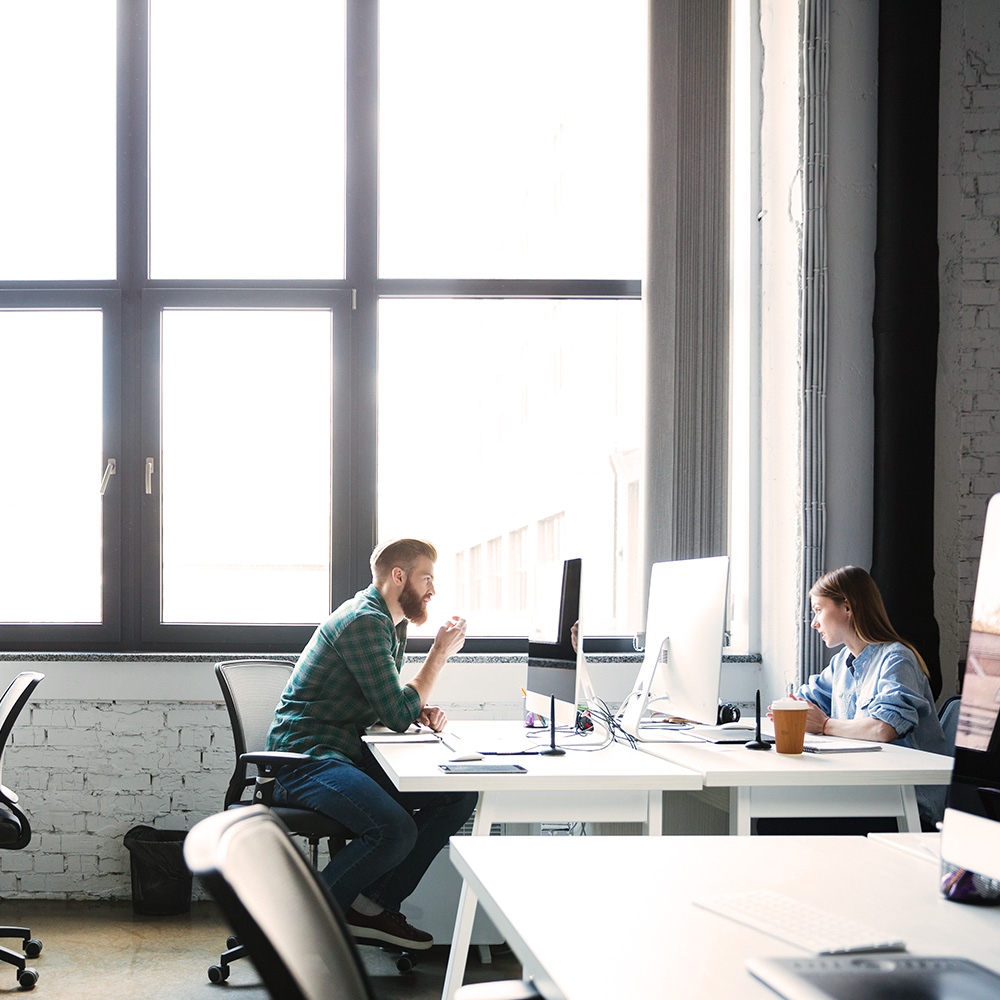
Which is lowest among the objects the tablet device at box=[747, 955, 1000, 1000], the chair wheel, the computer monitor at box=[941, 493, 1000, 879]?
the chair wheel

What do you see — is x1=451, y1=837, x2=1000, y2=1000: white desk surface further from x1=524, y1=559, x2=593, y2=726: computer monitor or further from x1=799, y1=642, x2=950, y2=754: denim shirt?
x1=799, y1=642, x2=950, y2=754: denim shirt

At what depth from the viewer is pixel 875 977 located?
3.26ft

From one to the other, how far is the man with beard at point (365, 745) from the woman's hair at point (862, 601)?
1159 mm

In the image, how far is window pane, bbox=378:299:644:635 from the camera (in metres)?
4.27

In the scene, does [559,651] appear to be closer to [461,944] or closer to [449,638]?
[449,638]

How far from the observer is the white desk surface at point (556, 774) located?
2.29m

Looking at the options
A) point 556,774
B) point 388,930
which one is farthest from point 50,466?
point 556,774

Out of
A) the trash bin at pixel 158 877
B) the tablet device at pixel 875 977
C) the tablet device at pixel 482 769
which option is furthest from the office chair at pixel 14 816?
the tablet device at pixel 875 977

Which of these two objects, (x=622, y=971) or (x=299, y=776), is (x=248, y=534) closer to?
(x=299, y=776)

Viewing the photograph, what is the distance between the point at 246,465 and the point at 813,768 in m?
2.67

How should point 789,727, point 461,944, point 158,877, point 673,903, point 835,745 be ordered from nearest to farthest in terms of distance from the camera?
point 673,903 < point 461,944 < point 789,727 < point 835,745 < point 158,877

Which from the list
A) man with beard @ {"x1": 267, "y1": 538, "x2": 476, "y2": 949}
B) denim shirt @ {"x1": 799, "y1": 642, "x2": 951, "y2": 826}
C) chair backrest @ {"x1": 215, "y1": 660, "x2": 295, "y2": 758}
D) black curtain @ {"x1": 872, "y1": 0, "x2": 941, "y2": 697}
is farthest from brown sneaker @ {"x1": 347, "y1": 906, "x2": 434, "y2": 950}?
black curtain @ {"x1": 872, "y1": 0, "x2": 941, "y2": 697}

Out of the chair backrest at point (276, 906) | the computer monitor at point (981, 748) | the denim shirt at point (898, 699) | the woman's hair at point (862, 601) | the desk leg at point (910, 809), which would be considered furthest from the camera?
the woman's hair at point (862, 601)

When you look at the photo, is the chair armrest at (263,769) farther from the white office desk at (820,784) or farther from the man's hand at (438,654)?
the white office desk at (820,784)
